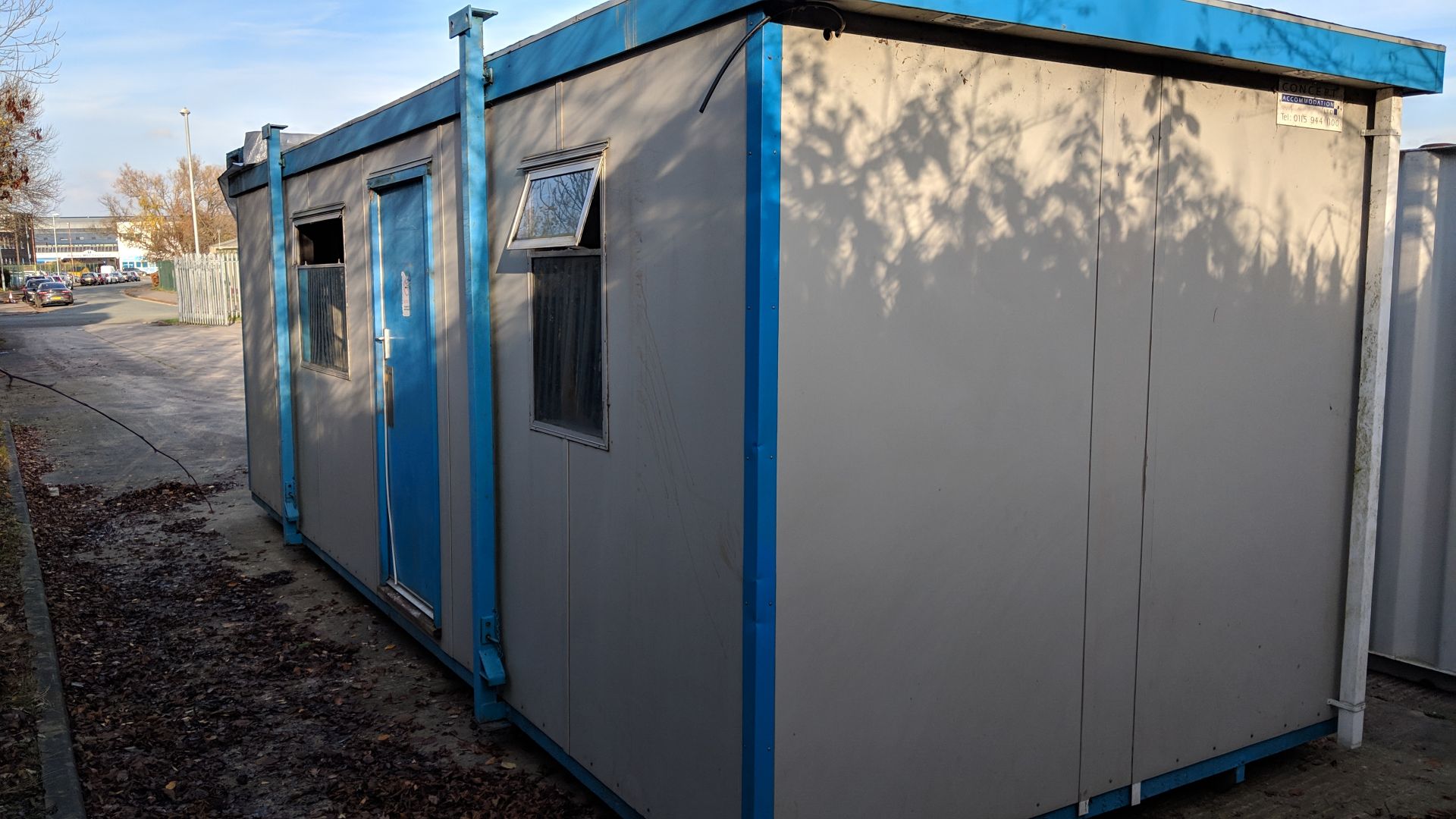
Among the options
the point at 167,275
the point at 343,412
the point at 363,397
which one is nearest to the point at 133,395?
the point at 343,412

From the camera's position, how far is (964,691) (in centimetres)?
359

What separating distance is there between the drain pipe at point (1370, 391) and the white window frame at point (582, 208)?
3.10 m

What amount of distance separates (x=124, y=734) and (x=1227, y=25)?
5.39m

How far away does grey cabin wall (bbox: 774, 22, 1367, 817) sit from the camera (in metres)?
3.23

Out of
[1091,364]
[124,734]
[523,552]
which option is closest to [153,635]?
[124,734]

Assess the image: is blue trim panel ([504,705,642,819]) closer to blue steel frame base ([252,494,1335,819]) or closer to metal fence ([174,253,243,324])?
blue steel frame base ([252,494,1335,819])

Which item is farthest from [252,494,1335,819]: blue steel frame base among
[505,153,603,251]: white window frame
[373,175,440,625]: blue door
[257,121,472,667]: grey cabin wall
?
[505,153,603,251]: white window frame

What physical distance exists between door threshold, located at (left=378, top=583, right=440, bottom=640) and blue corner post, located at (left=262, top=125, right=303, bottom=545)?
2259mm

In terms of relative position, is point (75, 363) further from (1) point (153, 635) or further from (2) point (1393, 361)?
(2) point (1393, 361)

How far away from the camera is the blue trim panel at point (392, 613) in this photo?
18.0ft

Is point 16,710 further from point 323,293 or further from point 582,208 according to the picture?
point 582,208

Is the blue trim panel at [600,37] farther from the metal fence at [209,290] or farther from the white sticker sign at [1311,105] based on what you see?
the metal fence at [209,290]

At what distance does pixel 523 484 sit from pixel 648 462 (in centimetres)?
112

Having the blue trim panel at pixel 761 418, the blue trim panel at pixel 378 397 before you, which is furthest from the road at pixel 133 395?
the blue trim panel at pixel 761 418
